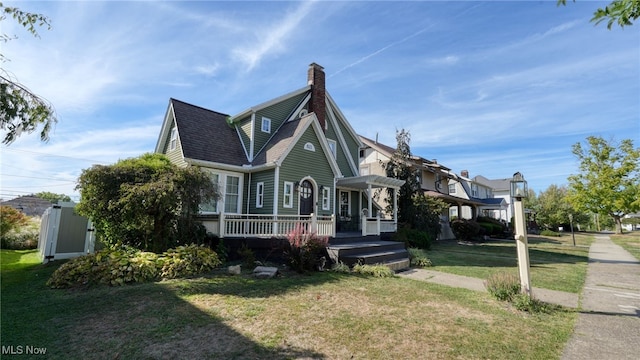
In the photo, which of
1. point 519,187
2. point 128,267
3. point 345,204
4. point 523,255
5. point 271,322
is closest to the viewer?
point 271,322

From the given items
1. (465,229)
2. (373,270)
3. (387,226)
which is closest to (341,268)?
(373,270)

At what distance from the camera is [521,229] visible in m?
6.40

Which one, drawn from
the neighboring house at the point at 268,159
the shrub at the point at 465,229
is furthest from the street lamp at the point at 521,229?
the shrub at the point at 465,229

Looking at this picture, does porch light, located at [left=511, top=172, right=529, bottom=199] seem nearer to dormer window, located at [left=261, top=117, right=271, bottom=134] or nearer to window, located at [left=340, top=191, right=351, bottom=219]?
dormer window, located at [left=261, top=117, right=271, bottom=134]

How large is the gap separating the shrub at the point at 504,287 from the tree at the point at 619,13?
5.19 meters

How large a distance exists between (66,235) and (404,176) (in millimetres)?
18389

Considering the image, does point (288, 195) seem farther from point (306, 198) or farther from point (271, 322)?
point (271, 322)

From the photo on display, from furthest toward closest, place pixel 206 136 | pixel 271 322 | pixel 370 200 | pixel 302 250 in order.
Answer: pixel 370 200, pixel 206 136, pixel 302 250, pixel 271 322

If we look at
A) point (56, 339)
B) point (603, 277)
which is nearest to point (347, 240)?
point (603, 277)

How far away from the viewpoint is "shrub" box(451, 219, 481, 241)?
976 inches

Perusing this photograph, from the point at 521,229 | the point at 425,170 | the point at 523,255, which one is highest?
the point at 425,170

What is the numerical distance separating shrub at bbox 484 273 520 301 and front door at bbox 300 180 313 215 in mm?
9485

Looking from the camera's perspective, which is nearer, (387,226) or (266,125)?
(266,125)

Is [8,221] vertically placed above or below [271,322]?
above
